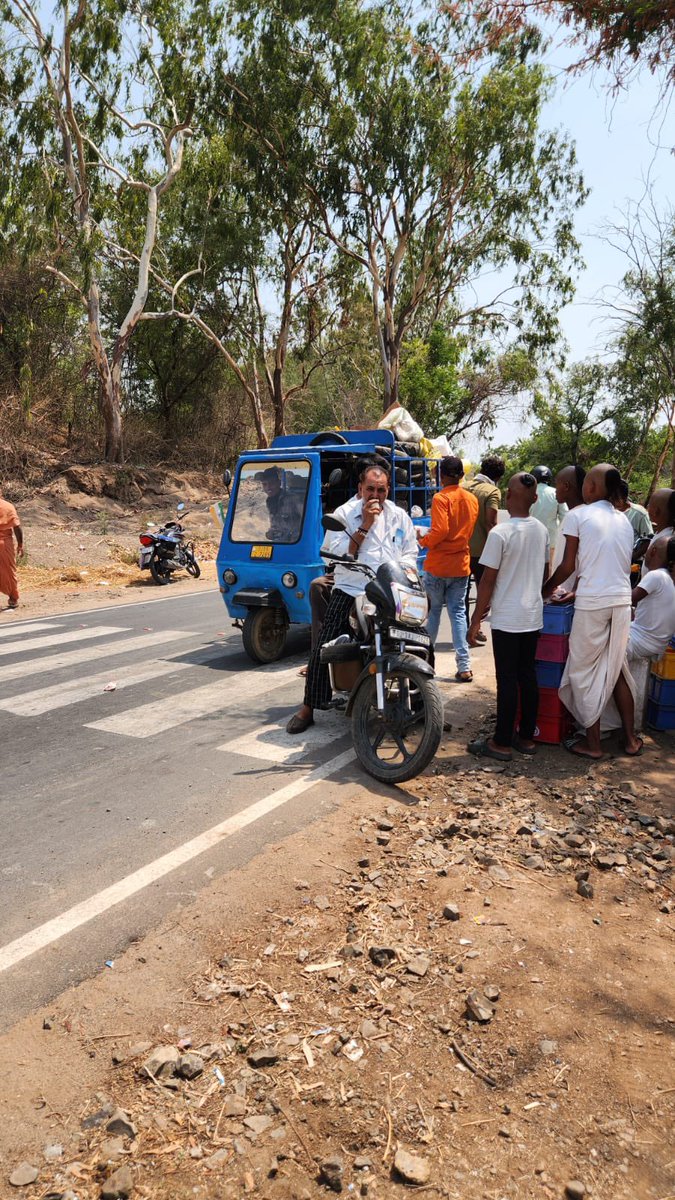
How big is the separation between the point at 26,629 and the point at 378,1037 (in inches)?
353

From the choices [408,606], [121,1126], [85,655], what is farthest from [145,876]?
[85,655]

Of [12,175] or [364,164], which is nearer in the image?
[12,175]

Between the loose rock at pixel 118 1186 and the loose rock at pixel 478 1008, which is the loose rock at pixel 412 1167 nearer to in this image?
the loose rock at pixel 478 1008

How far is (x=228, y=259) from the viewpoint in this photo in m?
25.7

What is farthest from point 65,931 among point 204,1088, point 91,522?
point 91,522

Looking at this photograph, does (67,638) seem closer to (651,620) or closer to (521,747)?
(521,747)

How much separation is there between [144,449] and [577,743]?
24179 mm

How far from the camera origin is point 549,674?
5.53 metres

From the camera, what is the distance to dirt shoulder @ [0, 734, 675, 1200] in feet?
7.31

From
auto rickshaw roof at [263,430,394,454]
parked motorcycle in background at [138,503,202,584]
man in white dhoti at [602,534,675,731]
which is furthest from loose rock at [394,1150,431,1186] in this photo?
parked motorcycle in background at [138,503,202,584]

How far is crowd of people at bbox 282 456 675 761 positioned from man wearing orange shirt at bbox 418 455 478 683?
57.7 inches

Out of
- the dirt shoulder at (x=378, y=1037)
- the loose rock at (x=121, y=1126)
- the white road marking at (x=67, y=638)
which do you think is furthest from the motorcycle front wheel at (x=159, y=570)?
Answer: the loose rock at (x=121, y=1126)

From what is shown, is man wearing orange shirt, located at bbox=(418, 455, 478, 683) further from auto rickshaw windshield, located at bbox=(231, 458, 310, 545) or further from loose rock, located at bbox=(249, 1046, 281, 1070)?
loose rock, located at bbox=(249, 1046, 281, 1070)

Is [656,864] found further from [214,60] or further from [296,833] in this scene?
[214,60]
